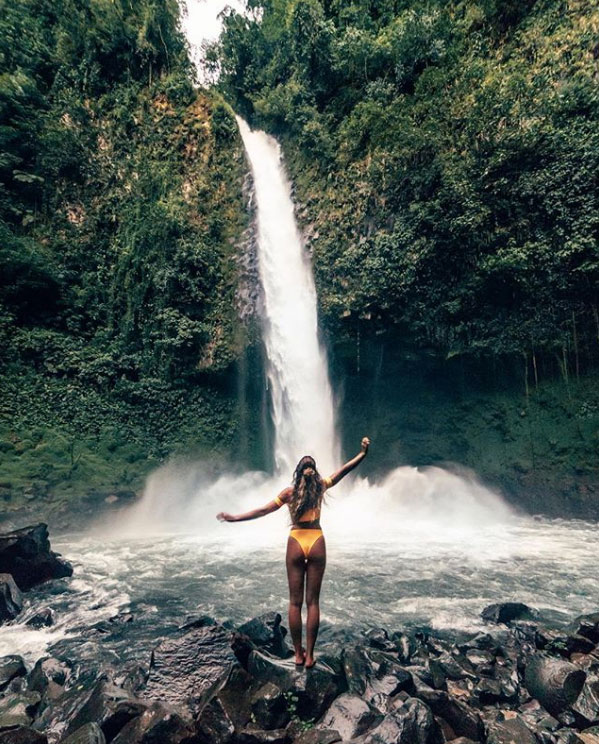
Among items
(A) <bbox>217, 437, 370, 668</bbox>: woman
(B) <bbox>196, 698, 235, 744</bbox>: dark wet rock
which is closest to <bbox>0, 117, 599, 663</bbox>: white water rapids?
(A) <bbox>217, 437, 370, 668</bbox>: woman

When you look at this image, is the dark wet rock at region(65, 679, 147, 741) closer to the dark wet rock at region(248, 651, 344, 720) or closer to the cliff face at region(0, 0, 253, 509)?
A: the dark wet rock at region(248, 651, 344, 720)

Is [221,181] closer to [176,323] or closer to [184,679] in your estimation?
[176,323]

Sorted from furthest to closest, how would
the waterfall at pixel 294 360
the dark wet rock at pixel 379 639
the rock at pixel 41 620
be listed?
1. the waterfall at pixel 294 360
2. the rock at pixel 41 620
3. the dark wet rock at pixel 379 639

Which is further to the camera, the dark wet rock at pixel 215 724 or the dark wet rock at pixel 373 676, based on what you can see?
the dark wet rock at pixel 373 676

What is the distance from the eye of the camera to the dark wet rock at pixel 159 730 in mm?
2988

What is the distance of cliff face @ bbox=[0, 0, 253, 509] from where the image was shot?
14.5 m

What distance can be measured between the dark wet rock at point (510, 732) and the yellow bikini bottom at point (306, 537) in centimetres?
180

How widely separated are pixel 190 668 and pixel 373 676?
1.68 m

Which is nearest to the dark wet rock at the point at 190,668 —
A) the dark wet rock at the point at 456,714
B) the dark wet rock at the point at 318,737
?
the dark wet rock at the point at 318,737

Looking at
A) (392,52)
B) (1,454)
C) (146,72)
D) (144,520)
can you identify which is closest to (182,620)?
(144,520)

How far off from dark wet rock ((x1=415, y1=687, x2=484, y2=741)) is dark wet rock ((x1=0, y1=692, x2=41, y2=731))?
3.18m

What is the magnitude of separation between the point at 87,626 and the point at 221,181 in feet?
54.1

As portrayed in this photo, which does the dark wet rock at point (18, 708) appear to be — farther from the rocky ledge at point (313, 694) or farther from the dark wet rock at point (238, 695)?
the dark wet rock at point (238, 695)

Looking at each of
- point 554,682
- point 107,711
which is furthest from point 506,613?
point 107,711
